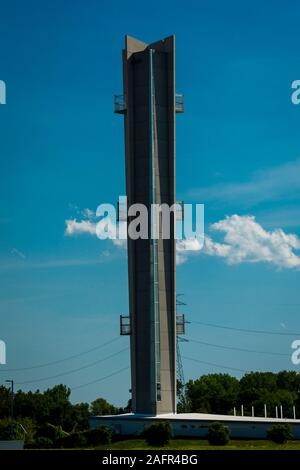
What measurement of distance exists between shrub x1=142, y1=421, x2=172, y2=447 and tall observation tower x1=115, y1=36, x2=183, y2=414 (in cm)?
965

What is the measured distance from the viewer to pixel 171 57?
79.7 metres

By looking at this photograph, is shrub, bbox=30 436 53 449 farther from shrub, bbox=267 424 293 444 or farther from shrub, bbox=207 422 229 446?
shrub, bbox=267 424 293 444

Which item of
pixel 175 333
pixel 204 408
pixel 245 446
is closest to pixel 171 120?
pixel 175 333

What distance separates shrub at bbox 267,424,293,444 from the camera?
6556 cm

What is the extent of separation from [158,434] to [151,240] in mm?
18528

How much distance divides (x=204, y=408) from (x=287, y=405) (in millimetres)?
12870

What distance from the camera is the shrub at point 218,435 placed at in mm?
65500

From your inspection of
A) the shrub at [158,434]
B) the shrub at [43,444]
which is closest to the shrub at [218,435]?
the shrub at [158,434]

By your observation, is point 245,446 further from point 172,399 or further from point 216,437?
point 172,399

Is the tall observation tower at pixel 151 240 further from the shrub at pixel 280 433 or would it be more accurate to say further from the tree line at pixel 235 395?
the tree line at pixel 235 395

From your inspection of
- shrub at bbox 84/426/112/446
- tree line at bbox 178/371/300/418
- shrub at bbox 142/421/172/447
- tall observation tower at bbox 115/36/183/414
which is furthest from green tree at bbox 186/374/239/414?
shrub at bbox 142/421/172/447

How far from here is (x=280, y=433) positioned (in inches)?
2581
